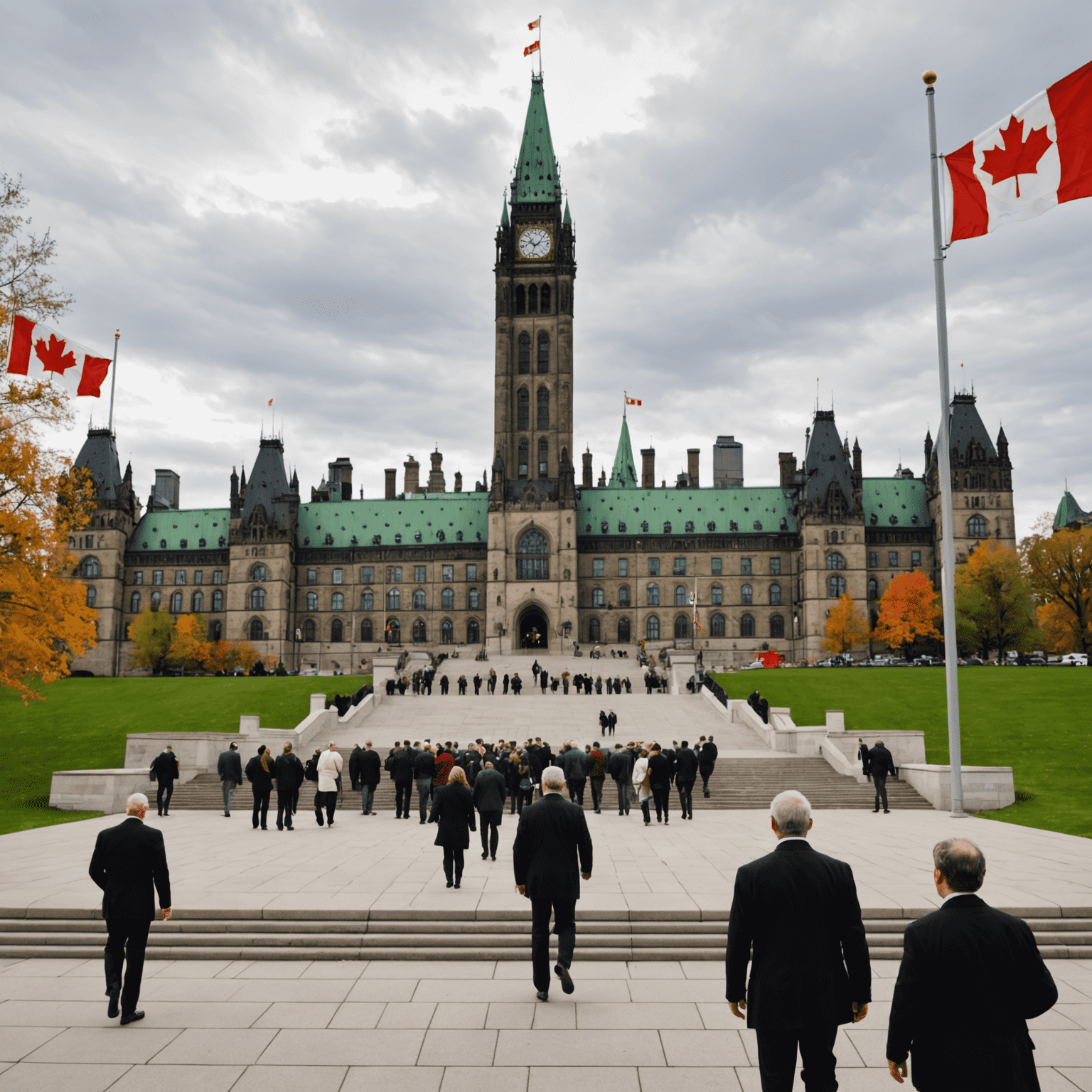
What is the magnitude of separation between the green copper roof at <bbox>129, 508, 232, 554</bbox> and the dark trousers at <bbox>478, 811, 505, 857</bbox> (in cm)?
9412

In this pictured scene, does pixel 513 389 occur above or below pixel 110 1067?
above

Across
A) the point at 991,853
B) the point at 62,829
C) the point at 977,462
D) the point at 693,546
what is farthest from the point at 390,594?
the point at 991,853

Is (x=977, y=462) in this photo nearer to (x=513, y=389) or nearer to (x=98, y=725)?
(x=513, y=389)

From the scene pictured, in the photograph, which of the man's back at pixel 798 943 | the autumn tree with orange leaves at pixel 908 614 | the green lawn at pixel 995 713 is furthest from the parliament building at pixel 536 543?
the man's back at pixel 798 943

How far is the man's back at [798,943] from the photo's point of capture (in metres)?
5.52

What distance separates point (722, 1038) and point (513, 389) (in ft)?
297

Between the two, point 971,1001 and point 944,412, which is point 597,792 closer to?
point 944,412

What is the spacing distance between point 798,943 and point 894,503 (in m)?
102

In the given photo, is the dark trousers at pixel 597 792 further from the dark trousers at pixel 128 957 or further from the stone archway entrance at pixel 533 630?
the stone archway entrance at pixel 533 630

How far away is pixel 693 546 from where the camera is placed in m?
100

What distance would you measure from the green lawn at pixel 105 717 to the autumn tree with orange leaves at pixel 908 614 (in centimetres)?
4875

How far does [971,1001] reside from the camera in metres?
4.71

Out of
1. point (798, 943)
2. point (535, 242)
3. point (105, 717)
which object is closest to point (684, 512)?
point (535, 242)

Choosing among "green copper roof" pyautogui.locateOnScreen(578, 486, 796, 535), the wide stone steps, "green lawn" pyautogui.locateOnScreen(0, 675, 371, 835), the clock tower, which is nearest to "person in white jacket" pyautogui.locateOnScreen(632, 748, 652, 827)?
the wide stone steps
